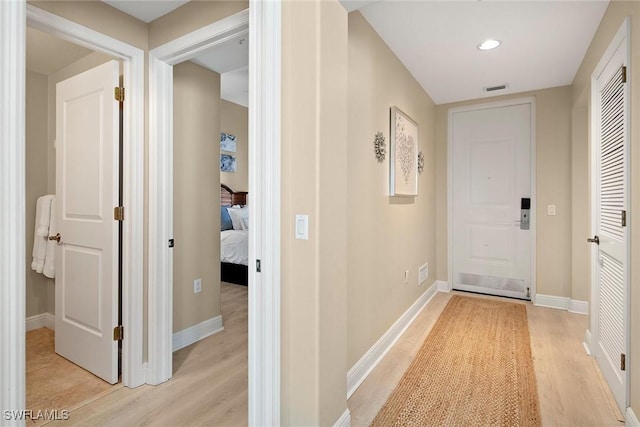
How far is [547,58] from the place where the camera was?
2.93 meters

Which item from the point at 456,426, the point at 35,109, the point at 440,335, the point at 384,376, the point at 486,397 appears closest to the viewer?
the point at 456,426

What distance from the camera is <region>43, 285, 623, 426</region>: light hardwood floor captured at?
1818mm

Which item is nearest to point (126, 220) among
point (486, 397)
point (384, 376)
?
point (384, 376)

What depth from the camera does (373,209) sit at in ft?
7.84

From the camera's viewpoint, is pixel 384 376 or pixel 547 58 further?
pixel 547 58

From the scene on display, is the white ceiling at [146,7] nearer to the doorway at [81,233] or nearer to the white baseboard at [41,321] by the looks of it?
the doorway at [81,233]

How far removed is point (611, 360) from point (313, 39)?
254 cm

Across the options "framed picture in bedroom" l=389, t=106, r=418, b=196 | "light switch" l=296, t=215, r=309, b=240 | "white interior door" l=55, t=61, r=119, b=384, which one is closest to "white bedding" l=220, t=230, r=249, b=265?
"white interior door" l=55, t=61, r=119, b=384

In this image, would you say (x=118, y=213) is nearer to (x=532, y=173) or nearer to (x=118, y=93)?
(x=118, y=93)

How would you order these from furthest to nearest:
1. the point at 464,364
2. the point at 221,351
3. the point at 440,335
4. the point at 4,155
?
the point at 440,335 → the point at 221,351 → the point at 464,364 → the point at 4,155

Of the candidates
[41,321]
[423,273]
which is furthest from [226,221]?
[423,273]

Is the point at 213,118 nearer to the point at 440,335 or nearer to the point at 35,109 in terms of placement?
the point at 35,109

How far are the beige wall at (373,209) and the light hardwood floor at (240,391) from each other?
→ 0.25 metres

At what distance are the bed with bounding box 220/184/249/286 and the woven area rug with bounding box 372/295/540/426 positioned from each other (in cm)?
239
